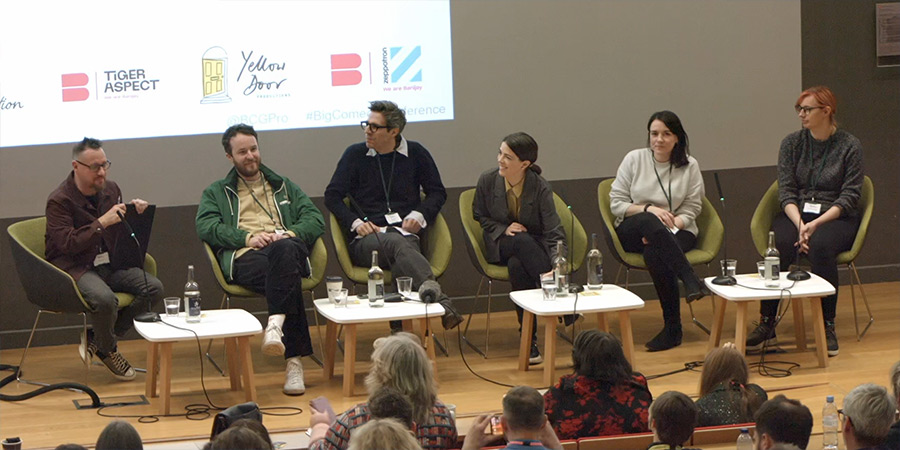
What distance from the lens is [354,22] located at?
6.45 meters

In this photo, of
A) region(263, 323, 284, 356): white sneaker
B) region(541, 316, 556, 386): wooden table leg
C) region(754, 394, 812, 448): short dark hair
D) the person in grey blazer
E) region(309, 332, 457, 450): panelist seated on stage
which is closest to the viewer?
region(754, 394, 812, 448): short dark hair

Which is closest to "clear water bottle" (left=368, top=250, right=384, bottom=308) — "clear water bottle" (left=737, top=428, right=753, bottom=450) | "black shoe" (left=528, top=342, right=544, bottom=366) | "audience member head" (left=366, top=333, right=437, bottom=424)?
"black shoe" (left=528, top=342, right=544, bottom=366)

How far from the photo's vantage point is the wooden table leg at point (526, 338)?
5.52 meters

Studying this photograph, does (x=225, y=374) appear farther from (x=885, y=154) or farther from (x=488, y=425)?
(x=885, y=154)

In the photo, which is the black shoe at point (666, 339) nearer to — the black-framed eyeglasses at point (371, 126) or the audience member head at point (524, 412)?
the black-framed eyeglasses at point (371, 126)

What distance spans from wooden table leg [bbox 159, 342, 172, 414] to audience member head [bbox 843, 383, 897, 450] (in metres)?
2.89

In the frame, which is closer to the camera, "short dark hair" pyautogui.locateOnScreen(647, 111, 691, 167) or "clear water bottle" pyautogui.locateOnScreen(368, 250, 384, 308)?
"clear water bottle" pyautogui.locateOnScreen(368, 250, 384, 308)

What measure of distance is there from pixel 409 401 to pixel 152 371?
2.36m

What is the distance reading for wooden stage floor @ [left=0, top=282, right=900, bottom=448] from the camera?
189 inches

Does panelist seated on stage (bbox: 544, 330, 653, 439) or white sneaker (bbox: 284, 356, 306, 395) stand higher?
panelist seated on stage (bbox: 544, 330, 653, 439)

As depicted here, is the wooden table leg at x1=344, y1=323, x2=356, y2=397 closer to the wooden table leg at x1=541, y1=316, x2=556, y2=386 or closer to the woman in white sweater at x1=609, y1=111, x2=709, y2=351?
the wooden table leg at x1=541, y1=316, x2=556, y2=386

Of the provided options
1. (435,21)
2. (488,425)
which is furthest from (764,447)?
(435,21)

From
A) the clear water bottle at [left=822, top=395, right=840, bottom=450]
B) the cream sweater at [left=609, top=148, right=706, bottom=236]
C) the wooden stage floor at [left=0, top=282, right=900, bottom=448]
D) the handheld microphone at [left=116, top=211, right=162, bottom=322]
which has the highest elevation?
the cream sweater at [left=609, top=148, right=706, bottom=236]

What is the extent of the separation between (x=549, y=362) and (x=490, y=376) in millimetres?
350
